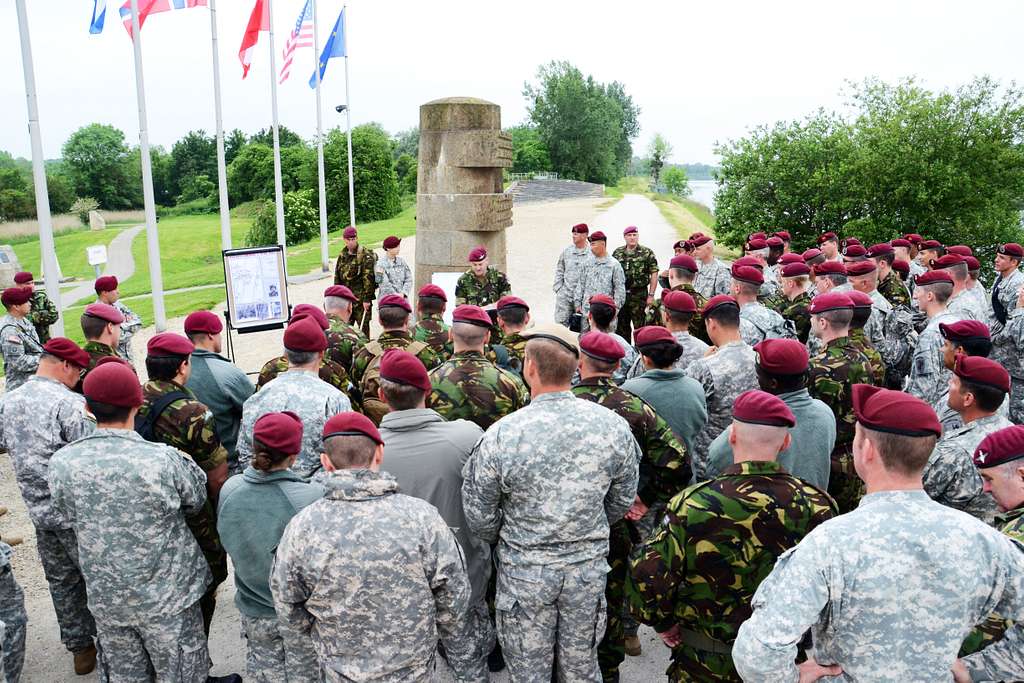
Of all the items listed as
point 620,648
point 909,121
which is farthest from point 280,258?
point 909,121

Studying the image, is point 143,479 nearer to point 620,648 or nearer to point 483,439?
point 483,439

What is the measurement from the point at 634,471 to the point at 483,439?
28.6 inches

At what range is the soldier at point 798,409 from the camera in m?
3.89

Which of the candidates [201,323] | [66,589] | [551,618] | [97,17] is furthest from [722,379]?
[97,17]

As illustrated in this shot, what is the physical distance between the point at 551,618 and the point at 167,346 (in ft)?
8.33

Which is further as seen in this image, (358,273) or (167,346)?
(358,273)

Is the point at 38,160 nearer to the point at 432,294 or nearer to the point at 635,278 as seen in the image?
the point at 432,294

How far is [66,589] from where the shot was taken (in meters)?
4.43

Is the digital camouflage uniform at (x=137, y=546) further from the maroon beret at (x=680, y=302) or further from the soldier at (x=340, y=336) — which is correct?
the maroon beret at (x=680, y=302)

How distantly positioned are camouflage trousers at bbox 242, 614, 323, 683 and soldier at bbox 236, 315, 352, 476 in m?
0.86

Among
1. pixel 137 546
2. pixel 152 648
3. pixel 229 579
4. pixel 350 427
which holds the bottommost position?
pixel 229 579

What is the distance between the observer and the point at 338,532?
110 inches

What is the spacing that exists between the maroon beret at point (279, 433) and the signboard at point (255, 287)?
5.68 m

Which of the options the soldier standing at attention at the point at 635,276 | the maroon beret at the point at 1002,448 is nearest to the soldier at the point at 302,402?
the maroon beret at the point at 1002,448
